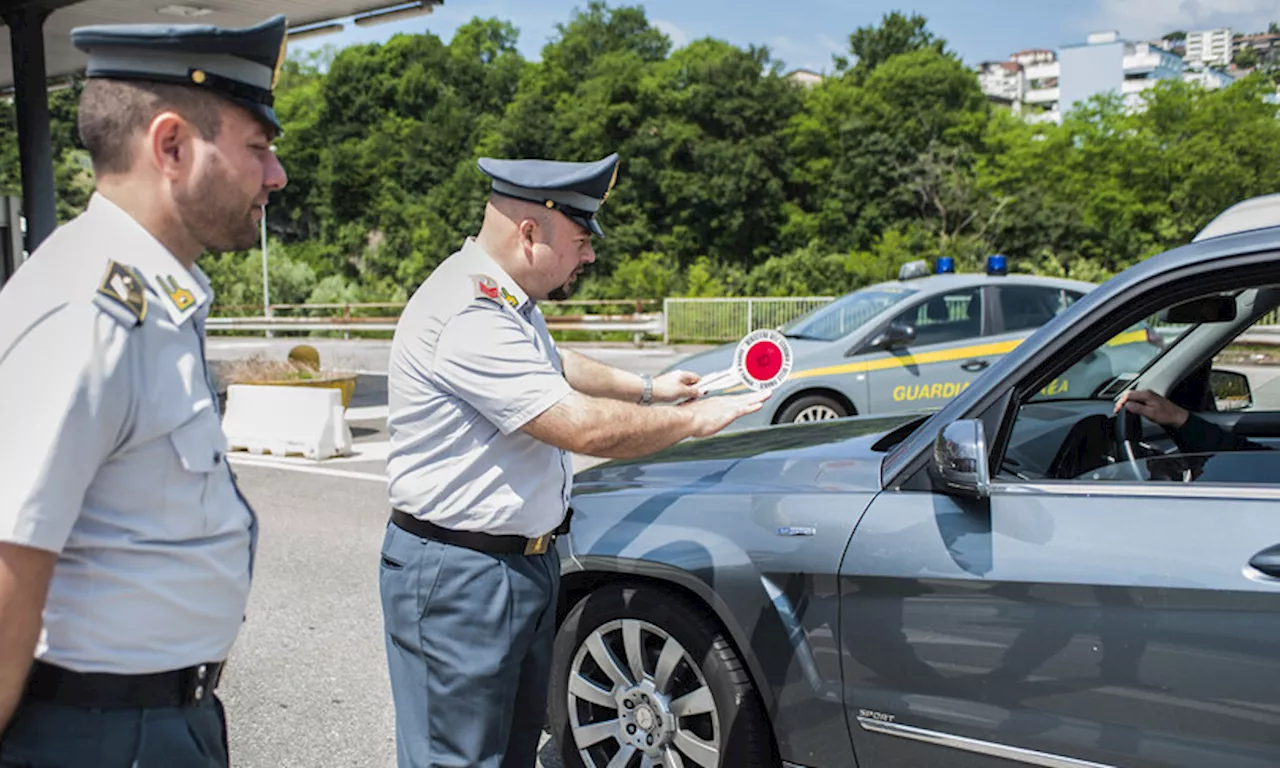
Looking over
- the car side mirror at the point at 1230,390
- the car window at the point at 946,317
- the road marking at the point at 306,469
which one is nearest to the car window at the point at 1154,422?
the car side mirror at the point at 1230,390

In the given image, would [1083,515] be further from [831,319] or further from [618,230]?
[618,230]

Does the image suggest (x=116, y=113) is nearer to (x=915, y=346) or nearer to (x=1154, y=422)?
(x=1154, y=422)

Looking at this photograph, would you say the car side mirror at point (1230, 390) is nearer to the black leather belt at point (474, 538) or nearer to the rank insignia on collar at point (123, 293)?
the black leather belt at point (474, 538)

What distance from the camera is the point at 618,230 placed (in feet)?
194

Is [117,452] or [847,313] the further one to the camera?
[847,313]

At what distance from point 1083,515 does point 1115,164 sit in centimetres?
5296

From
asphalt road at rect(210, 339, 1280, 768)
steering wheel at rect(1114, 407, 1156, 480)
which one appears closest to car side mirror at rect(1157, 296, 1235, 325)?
asphalt road at rect(210, 339, 1280, 768)

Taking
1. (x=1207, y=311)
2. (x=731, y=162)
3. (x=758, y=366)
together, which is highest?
(x=731, y=162)

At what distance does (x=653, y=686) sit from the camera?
3.14 meters

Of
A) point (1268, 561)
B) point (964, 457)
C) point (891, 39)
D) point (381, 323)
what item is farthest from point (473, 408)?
point (891, 39)

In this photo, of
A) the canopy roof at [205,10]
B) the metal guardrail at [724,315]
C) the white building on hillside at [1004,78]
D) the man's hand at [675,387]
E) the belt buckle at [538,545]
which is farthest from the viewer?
the white building on hillside at [1004,78]

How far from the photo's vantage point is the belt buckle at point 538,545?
2.65m

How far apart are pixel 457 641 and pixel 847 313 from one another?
297 inches

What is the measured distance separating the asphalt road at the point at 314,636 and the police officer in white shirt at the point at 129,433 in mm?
2361
